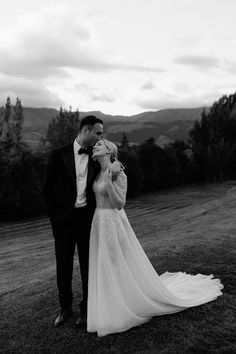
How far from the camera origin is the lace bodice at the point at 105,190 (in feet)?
19.9

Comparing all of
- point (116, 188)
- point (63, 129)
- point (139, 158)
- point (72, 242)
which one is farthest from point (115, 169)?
point (63, 129)

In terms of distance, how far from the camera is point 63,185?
6238mm

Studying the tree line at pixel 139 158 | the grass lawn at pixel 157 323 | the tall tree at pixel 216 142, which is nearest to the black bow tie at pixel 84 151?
the grass lawn at pixel 157 323

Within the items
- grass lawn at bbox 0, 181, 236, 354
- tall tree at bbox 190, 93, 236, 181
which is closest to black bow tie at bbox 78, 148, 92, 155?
grass lawn at bbox 0, 181, 236, 354

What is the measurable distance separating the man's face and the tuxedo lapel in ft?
0.91

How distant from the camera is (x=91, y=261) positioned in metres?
6.16

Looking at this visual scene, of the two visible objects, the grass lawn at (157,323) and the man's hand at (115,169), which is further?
the man's hand at (115,169)

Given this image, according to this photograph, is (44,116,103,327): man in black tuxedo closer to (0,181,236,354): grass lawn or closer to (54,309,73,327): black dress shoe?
(54,309,73,327): black dress shoe

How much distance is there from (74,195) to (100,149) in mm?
738

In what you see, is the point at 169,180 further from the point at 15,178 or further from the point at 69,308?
the point at 69,308

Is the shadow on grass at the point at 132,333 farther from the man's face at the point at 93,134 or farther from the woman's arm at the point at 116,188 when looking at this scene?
the man's face at the point at 93,134

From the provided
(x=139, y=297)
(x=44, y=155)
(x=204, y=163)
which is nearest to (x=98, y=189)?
(x=139, y=297)

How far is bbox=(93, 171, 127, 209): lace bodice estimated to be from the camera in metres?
6.05

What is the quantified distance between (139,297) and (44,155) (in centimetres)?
4597
